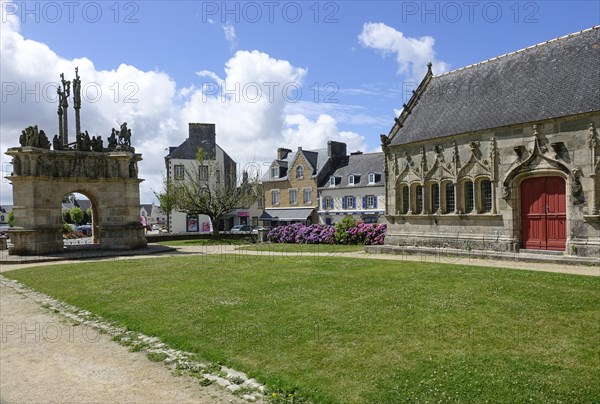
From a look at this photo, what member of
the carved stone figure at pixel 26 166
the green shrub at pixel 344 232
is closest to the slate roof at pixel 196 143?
the green shrub at pixel 344 232

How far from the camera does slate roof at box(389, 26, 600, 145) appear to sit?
16.7 meters

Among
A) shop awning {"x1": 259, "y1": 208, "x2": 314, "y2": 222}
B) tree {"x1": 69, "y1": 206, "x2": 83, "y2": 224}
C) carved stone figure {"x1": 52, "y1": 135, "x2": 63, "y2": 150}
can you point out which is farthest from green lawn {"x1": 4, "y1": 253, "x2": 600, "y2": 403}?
tree {"x1": 69, "y1": 206, "x2": 83, "y2": 224}

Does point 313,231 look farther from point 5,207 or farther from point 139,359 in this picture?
point 5,207

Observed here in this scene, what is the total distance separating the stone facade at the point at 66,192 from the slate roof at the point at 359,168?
25.3m

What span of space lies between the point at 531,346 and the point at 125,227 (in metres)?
22.5

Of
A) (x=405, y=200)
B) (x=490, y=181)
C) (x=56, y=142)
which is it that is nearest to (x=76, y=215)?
(x=56, y=142)

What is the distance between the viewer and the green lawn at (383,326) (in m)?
5.77

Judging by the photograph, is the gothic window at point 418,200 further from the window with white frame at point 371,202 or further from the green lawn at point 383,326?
the window with white frame at point 371,202

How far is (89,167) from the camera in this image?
25.0 meters

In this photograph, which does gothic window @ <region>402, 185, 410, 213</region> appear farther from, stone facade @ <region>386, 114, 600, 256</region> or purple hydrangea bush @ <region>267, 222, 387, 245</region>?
purple hydrangea bush @ <region>267, 222, 387, 245</region>

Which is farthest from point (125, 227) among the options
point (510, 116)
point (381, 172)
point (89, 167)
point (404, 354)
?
point (381, 172)

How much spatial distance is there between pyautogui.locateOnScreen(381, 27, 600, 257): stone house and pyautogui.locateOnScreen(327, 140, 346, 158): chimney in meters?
26.6

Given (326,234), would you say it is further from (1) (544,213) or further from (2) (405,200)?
(1) (544,213)

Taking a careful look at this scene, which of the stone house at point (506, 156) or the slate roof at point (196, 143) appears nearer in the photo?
the stone house at point (506, 156)
